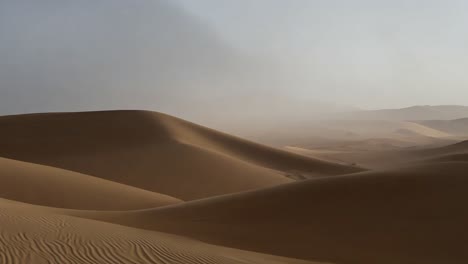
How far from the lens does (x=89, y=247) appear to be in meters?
6.75

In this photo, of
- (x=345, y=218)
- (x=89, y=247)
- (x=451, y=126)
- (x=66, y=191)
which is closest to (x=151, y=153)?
(x=66, y=191)

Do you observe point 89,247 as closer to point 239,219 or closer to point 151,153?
point 239,219

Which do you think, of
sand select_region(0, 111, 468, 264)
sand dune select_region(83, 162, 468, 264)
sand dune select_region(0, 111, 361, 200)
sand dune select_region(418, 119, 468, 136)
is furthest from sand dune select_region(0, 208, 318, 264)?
sand dune select_region(418, 119, 468, 136)

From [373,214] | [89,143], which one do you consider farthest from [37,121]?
[373,214]

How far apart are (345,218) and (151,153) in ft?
70.1

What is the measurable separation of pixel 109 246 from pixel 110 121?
34.9 m

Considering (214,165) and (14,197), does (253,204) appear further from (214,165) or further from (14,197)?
(214,165)

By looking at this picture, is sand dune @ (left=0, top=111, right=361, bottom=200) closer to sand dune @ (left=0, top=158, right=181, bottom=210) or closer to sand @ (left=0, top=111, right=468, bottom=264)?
sand @ (left=0, top=111, right=468, bottom=264)

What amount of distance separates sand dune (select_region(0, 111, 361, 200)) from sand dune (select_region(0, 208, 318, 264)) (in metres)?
14.3

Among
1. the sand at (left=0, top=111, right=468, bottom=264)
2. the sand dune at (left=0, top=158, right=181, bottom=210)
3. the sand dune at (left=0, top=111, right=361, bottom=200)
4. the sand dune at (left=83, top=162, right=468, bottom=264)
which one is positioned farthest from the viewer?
the sand dune at (left=0, top=111, right=361, bottom=200)

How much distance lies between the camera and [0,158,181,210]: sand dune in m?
→ 16.0

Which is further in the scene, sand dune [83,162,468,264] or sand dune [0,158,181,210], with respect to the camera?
sand dune [0,158,181,210]

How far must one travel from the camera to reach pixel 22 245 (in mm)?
6379

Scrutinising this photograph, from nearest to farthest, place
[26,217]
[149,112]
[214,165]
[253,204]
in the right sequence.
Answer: [26,217] < [253,204] < [214,165] < [149,112]
